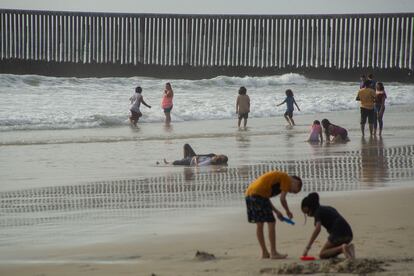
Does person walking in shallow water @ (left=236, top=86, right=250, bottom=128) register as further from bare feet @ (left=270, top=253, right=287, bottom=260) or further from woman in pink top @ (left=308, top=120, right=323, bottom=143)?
bare feet @ (left=270, top=253, right=287, bottom=260)

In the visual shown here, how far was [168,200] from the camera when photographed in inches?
473

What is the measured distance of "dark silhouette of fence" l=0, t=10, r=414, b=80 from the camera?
1452 inches

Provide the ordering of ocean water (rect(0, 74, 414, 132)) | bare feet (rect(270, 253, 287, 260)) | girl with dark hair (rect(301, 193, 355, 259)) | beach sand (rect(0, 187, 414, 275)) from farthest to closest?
ocean water (rect(0, 74, 414, 132)), bare feet (rect(270, 253, 287, 260)), girl with dark hair (rect(301, 193, 355, 259)), beach sand (rect(0, 187, 414, 275))

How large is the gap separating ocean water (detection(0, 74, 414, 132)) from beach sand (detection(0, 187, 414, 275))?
13.6m

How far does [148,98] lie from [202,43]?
6069mm

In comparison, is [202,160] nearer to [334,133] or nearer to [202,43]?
[334,133]

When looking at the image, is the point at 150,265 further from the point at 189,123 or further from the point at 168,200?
the point at 189,123

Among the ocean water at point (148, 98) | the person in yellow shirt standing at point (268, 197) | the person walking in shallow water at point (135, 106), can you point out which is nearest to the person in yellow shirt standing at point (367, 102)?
the person walking in shallow water at point (135, 106)

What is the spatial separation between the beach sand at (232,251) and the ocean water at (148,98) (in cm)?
1363

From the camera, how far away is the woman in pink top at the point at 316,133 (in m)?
18.6

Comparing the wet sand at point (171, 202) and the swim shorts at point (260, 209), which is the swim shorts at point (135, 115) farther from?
the swim shorts at point (260, 209)

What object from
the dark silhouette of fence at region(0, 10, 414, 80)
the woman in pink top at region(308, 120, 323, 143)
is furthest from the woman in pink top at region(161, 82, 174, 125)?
the dark silhouette of fence at region(0, 10, 414, 80)

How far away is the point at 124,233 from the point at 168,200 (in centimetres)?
200

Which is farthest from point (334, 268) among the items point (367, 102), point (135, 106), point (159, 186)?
point (135, 106)
